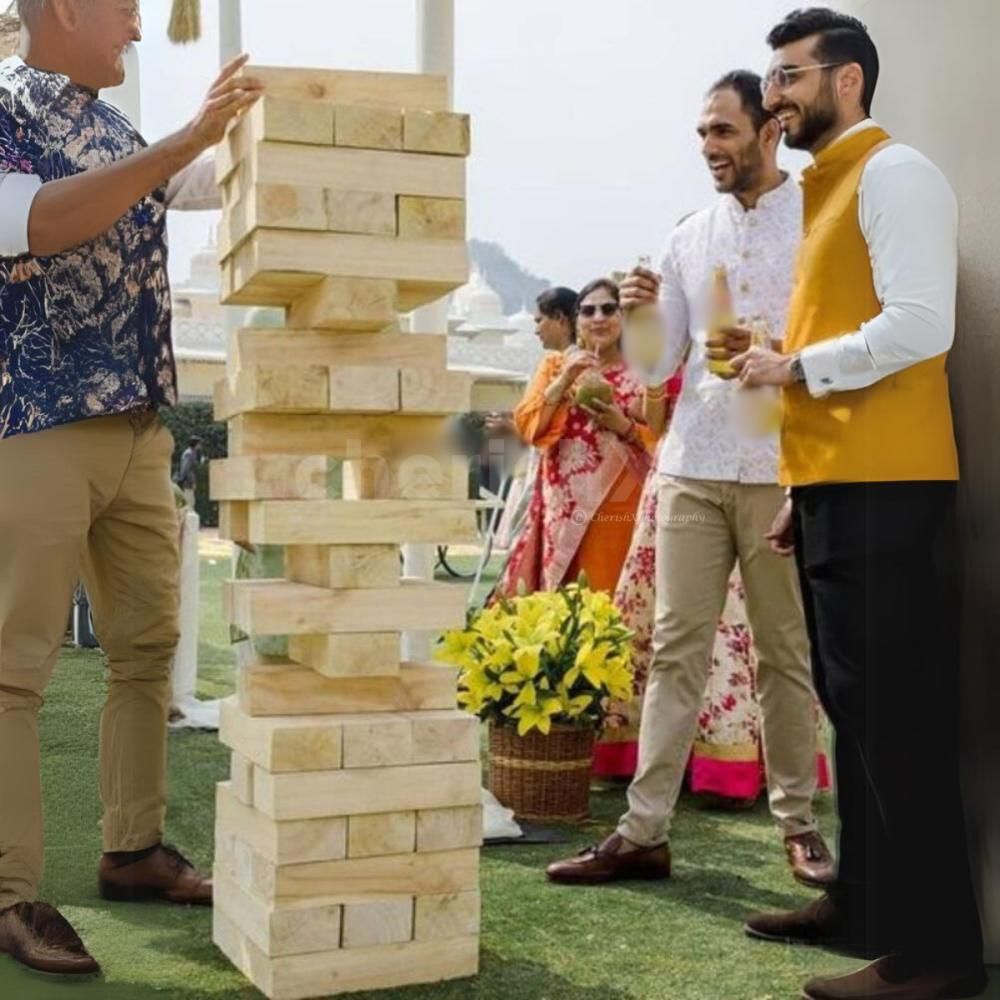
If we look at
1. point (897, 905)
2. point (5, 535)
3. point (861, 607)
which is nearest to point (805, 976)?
point (897, 905)

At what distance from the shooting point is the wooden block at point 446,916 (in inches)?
106

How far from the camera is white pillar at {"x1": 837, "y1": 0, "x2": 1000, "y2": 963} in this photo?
2.47m

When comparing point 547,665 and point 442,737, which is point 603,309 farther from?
point 442,737

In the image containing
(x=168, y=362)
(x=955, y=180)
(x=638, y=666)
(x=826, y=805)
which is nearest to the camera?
(x=955, y=180)

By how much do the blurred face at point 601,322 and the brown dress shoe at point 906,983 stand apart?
8.81ft

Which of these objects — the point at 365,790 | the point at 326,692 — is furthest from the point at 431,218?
the point at 365,790

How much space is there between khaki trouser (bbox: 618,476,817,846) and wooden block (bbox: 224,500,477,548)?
913 millimetres

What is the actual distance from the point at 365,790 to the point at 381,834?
9 cm

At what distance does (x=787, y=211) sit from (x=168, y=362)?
4.87 ft

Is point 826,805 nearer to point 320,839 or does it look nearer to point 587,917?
point 587,917

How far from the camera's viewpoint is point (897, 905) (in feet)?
8.41

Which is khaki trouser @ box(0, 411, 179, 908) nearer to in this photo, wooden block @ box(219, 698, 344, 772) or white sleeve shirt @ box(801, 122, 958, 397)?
wooden block @ box(219, 698, 344, 772)

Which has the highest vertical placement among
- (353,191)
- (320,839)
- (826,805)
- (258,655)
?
(353,191)

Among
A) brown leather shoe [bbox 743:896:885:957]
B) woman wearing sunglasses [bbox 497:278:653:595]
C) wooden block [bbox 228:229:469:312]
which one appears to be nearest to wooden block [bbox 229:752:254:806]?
wooden block [bbox 228:229:469:312]
